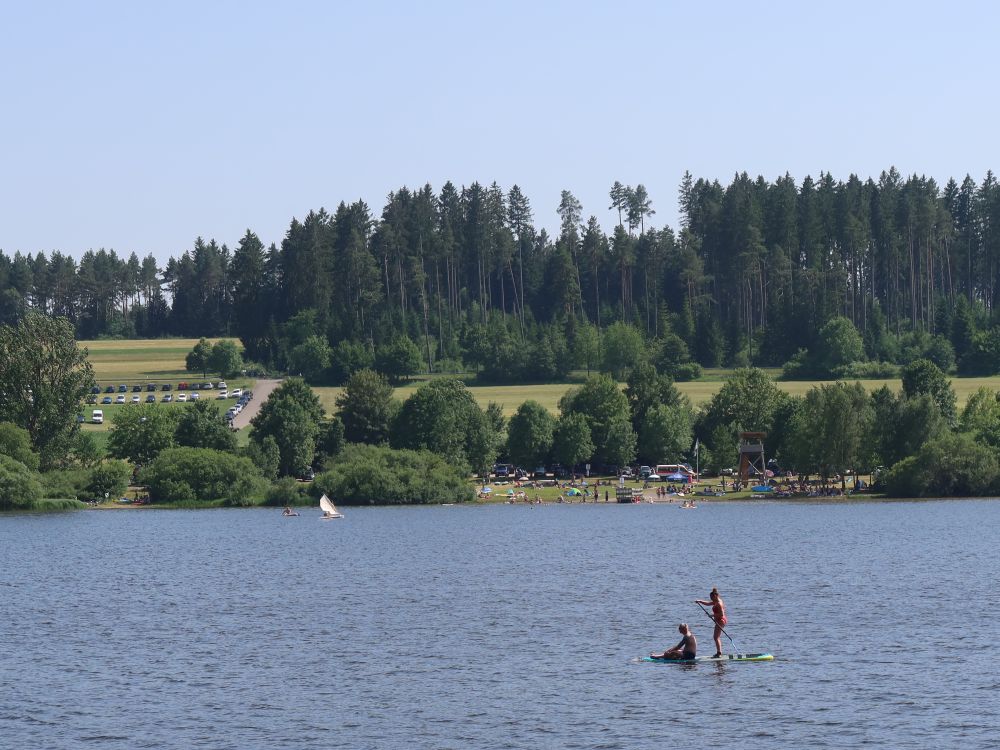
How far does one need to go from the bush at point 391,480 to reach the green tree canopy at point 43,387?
25572mm

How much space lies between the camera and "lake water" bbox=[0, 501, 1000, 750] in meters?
47.9

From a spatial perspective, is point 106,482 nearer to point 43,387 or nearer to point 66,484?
point 66,484

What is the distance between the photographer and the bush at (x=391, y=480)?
142875 mm

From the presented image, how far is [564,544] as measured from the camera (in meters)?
108

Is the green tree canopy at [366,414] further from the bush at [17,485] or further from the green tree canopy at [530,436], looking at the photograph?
the bush at [17,485]

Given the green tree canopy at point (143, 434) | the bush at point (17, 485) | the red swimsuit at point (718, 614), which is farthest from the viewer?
the green tree canopy at point (143, 434)

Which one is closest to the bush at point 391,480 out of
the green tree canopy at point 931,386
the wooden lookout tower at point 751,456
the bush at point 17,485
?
the bush at point 17,485

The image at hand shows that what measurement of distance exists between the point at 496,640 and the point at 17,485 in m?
85.3

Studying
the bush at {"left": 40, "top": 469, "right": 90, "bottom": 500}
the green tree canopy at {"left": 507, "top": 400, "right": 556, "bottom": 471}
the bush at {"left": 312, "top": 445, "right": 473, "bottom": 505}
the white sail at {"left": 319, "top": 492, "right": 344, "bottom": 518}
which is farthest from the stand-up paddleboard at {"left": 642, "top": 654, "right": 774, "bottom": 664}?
the green tree canopy at {"left": 507, "top": 400, "right": 556, "bottom": 471}

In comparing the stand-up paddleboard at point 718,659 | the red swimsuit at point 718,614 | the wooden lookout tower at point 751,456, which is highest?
the wooden lookout tower at point 751,456

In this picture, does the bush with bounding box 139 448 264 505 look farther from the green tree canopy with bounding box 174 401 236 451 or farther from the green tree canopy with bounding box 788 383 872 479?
the green tree canopy with bounding box 788 383 872 479

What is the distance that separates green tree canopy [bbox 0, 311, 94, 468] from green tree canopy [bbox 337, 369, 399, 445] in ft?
87.2

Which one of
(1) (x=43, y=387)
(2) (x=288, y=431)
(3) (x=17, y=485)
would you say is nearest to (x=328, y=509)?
(2) (x=288, y=431)

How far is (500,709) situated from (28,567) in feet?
179
